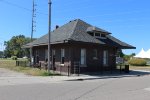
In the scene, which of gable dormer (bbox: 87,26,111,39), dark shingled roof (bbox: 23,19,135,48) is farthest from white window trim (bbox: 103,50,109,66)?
gable dormer (bbox: 87,26,111,39)

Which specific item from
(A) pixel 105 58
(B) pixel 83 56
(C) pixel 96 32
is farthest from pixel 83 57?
(A) pixel 105 58

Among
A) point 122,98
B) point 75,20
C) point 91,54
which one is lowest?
point 122,98

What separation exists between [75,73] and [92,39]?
13.5 ft

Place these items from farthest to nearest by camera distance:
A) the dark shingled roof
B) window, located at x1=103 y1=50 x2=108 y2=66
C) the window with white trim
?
window, located at x1=103 y1=50 x2=108 y2=66 < the window with white trim < the dark shingled roof

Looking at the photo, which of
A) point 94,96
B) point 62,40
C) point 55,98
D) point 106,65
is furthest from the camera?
point 106,65

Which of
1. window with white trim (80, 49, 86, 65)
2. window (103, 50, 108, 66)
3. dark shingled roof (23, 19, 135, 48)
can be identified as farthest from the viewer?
window (103, 50, 108, 66)

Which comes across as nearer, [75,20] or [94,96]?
[94,96]

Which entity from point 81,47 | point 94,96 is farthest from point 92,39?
point 94,96

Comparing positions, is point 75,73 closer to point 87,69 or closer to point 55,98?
point 87,69

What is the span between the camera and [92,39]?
31.1m

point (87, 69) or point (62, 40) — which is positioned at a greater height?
point (62, 40)

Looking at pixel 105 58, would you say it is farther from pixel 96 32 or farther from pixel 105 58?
pixel 96 32

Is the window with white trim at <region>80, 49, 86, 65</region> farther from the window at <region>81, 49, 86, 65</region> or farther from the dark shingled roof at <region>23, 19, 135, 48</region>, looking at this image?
the dark shingled roof at <region>23, 19, 135, 48</region>

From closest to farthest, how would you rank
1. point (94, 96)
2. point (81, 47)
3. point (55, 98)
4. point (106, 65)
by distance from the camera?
point (55, 98) < point (94, 96) < point (81, 47) < point (106, 65)
